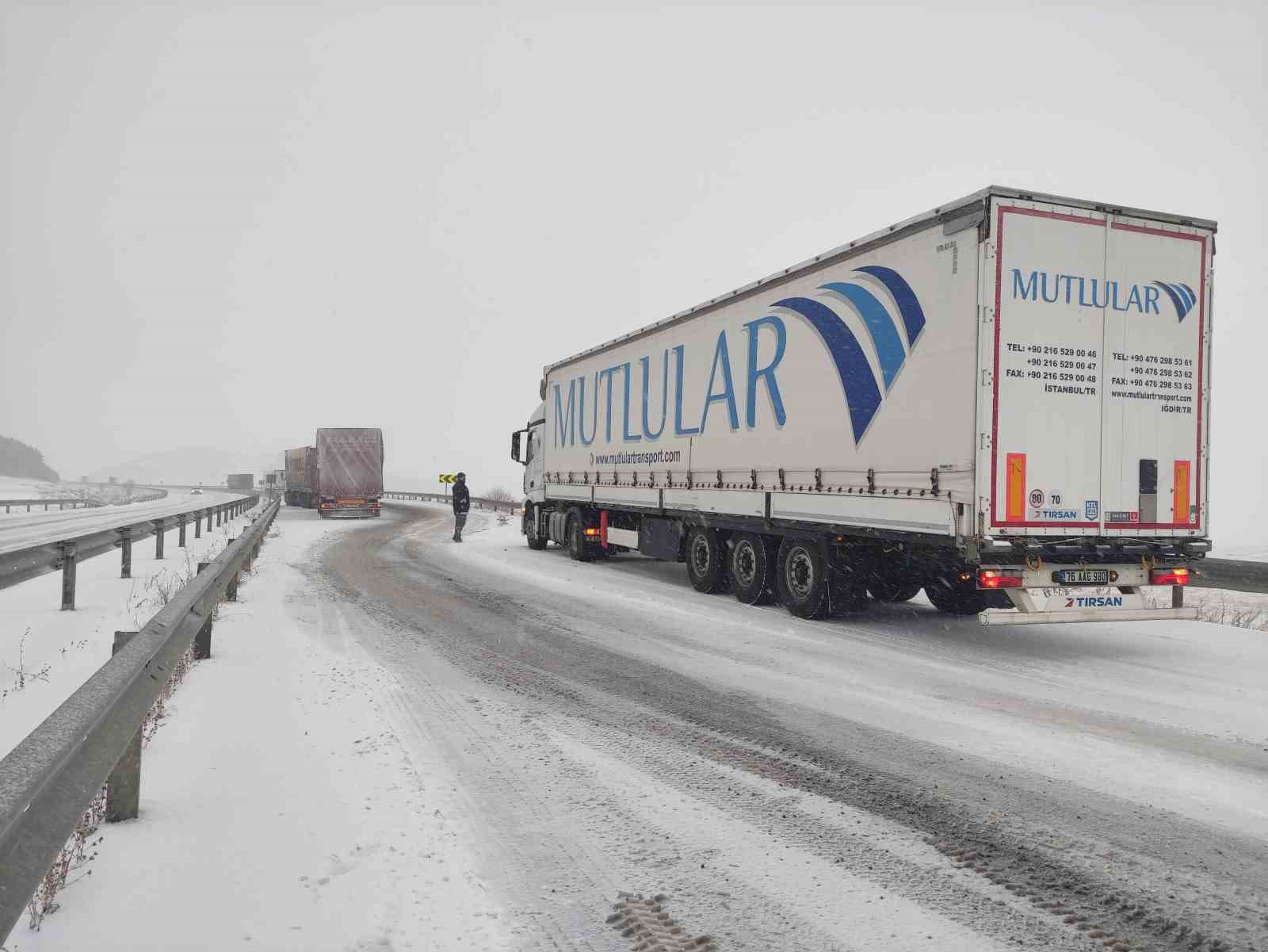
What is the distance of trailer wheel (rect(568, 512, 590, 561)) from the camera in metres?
17.2

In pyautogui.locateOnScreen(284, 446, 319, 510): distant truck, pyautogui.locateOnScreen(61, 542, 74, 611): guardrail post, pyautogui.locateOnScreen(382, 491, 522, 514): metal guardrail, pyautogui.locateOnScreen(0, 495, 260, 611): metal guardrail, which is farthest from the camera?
pyautogui.locateOnScreen(284, 446, 319, 510): distant truck

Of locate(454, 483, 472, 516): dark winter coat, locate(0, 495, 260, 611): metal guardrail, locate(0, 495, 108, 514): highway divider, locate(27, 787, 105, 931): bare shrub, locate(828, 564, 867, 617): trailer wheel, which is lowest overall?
locate(0, 495, 108, 514): highway divider

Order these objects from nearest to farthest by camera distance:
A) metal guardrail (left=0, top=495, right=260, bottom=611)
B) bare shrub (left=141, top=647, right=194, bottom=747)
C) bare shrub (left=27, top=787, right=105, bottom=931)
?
1. bare shrub (left=27, top=787, right=105, bottom=931)
2. bare shrub (left=141, top=647, right=194, bottom=747)
3. metal guardrail (left=0, top=495, right=260, bottom=611)

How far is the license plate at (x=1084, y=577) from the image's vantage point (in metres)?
8.01

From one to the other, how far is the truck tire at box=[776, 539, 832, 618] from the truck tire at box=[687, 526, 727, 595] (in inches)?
58.5

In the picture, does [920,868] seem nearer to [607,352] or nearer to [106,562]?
[607,352]

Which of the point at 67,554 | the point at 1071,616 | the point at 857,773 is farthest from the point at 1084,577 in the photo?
the point at 67,554

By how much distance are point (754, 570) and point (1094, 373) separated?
472 cm

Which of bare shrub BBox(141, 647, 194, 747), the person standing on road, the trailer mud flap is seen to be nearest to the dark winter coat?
the person standing on road

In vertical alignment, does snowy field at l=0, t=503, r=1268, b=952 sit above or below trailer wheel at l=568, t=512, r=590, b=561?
below

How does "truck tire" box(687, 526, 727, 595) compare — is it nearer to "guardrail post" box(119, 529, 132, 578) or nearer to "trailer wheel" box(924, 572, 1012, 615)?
"trailer wheel" box(924, 572, 1012, 615)

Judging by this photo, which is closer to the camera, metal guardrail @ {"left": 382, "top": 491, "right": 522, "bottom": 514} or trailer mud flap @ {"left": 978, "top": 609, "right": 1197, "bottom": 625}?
trailer mud flap @ {"left": 978, "top": 609, "right": 1197, "bottom": 625}

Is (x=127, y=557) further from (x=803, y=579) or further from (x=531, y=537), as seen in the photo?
(x=803, y=579)

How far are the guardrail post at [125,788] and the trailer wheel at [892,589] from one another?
813 centimetres
